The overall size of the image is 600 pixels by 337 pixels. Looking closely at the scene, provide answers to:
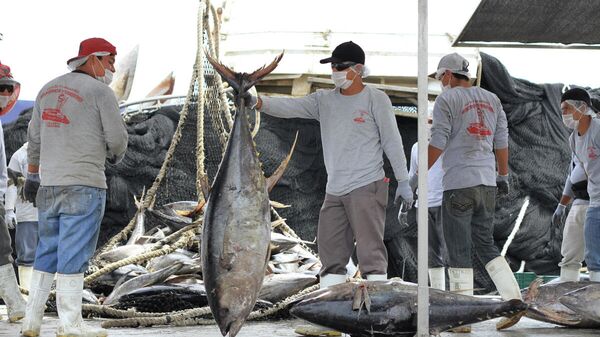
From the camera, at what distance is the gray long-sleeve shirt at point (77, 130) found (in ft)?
22.2

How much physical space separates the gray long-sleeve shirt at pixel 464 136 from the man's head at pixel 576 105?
124 centimetres

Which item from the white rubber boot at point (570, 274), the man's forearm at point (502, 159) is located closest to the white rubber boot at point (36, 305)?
the man's forearm at point (502, 159)

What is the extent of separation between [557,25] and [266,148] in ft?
20.2

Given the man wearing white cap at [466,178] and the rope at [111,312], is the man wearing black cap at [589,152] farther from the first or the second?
the rope at [111,312]

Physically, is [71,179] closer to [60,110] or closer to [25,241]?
[60,110]

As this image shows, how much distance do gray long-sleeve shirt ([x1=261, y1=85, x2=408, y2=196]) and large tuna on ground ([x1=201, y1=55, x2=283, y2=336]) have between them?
1.08 meters

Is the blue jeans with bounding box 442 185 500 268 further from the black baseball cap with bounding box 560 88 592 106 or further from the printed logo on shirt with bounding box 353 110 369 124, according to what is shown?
the black baseball cap with bounding box 560 88 592 106

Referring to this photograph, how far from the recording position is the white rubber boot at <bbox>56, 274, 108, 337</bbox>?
22.0ft

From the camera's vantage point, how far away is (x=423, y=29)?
565 cm

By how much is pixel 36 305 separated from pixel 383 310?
2.51 metres

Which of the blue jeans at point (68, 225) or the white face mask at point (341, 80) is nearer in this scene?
the blue jeans at point (68, 225)

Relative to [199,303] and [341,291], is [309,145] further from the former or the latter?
[341,291]

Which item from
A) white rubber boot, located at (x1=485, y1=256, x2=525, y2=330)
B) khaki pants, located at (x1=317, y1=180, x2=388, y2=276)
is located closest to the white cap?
khaki pants, located at (x1=317, y1=180, x2=388, y2=276)

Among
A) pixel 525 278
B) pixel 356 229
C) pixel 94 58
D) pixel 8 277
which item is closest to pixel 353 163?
pixel 356 229
